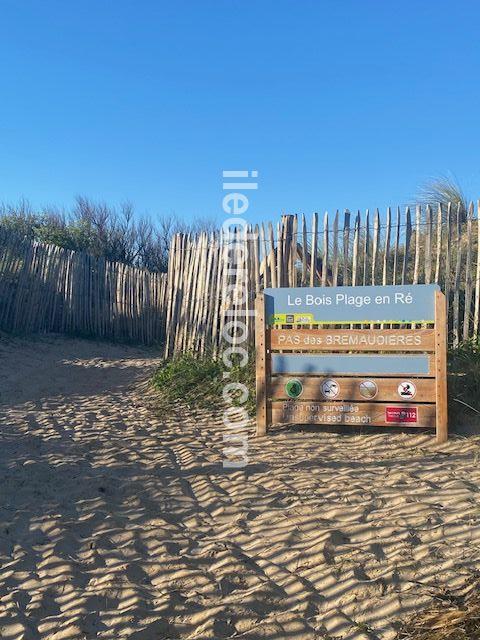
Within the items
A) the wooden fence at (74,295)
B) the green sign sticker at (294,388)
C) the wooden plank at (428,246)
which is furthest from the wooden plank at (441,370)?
the wooden fence at (74,295)

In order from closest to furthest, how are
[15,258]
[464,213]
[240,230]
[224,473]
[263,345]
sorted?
[224,473], [263,345], [464,213], [240,230], [15,258]

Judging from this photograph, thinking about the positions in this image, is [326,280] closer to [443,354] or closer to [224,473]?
[443,354]

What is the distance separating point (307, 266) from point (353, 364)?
250cm

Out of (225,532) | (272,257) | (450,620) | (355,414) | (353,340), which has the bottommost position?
(225,532)

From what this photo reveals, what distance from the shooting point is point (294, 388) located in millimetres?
5930

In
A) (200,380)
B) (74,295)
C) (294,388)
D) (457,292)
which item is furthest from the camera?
(74,295)

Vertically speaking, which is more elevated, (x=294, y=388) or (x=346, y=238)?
(x=346, y=238)

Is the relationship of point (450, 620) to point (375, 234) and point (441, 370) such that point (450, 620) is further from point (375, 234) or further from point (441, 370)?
point (375, 234)

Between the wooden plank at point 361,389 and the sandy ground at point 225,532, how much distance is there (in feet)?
1.33

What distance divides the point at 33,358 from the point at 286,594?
376 inches

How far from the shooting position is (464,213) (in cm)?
695

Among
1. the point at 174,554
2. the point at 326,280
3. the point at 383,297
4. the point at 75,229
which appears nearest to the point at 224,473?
the point at 174,554

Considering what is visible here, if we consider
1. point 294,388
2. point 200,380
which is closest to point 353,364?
point 294,388

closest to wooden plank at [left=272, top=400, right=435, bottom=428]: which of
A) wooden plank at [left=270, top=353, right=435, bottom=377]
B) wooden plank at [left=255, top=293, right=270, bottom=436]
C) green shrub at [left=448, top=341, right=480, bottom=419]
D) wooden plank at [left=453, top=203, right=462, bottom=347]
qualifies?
wooden plank at [left=255, top=293, right=270, bottom=436]
